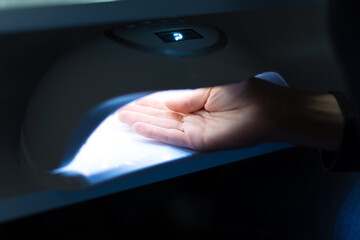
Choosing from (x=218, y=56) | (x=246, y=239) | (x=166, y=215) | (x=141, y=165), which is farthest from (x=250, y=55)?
(x=166, y=215)

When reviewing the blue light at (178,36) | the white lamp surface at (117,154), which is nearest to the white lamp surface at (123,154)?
the white lamp surface at (117,154)

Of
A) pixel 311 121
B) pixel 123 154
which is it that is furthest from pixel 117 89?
pixel 311 121

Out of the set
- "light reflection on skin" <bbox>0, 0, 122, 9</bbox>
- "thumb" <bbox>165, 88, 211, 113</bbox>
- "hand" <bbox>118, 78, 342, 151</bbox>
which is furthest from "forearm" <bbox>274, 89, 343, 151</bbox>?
"light reflection on skin" <bbox>0, 0, 122, 9</bbox>

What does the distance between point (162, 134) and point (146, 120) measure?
56mm

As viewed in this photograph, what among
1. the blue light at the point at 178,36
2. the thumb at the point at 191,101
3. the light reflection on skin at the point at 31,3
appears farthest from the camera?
the thumb at the point at 191,101

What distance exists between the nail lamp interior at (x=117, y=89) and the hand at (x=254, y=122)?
0.02 m

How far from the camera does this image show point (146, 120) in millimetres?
591

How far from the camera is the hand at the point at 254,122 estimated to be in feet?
1.72

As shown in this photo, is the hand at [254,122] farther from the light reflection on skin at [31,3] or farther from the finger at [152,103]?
the light reflection on skin at [31,3]

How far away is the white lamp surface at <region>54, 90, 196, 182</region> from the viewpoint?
479mm

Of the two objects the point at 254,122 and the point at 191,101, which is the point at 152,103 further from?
the point at 254,122

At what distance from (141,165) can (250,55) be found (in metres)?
0.20

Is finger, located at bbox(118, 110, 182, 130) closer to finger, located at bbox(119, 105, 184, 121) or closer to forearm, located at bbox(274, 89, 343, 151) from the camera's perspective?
finger, located at bbox(119, 105, 184, 121)

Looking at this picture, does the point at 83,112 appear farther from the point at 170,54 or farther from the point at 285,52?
the point at 285,52
